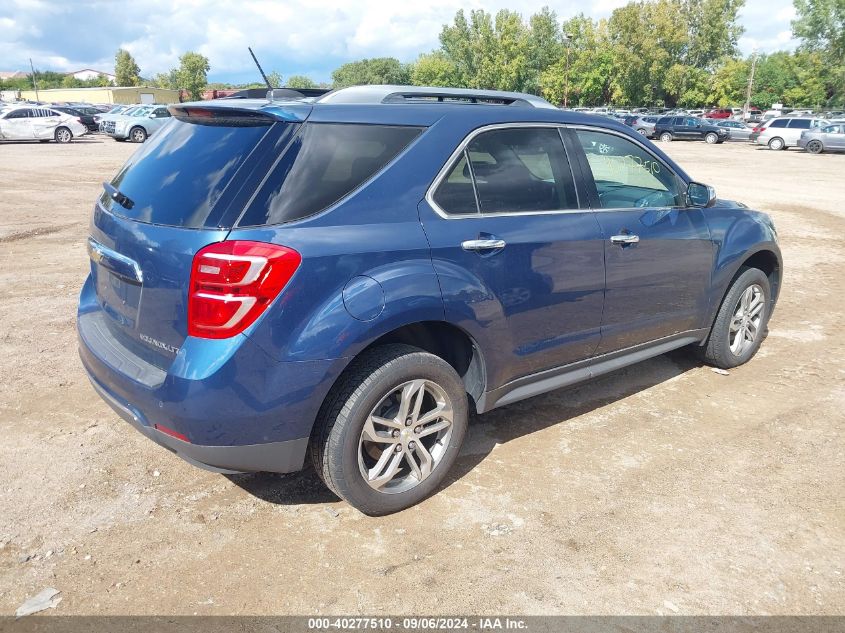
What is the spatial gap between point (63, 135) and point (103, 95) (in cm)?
7307

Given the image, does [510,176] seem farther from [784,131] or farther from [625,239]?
[784,131]

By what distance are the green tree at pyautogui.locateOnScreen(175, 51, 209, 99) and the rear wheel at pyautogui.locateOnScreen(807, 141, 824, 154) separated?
97.8 metres

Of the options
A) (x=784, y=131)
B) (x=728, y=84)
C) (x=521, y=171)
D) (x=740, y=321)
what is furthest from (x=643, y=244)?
(x=728, y=84)

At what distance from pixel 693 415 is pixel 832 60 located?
256 feet

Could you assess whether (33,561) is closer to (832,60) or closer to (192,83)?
(832,60)

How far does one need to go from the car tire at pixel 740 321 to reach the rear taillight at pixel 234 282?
11.5 ft

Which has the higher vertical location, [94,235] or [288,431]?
[94,235]

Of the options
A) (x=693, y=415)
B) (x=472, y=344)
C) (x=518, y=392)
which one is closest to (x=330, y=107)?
(x=472, y=344)

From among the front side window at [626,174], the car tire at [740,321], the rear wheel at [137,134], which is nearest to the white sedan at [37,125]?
the rear wheel at [137,134]

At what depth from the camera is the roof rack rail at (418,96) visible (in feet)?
10.9

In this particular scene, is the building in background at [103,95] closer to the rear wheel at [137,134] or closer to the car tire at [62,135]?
the car tire at [62,135]

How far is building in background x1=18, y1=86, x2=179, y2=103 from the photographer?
311ft

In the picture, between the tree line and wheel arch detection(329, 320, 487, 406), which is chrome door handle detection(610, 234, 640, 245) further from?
the tree line

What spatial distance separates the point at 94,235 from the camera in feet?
11.2
